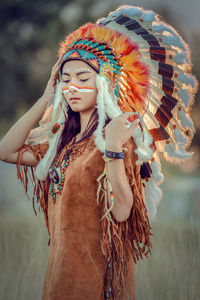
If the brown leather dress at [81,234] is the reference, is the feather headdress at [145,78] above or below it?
above

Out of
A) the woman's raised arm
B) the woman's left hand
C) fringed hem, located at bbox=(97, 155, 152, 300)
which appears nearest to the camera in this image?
the woman's left hand

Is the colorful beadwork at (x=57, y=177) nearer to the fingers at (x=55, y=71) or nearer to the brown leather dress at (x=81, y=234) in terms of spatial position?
the brown leather dress at (x=81, y=234)

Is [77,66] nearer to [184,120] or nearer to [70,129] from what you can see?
[70,129]

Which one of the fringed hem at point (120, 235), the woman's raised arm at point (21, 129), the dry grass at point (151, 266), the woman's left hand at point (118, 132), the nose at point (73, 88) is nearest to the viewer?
the woman's left hand at point (118, 132)

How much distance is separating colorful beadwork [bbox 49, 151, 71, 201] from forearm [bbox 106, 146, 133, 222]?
26 cm

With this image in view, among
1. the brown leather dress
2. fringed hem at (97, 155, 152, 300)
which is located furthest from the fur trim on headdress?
fringed hem at (97, 155, 152, 300)

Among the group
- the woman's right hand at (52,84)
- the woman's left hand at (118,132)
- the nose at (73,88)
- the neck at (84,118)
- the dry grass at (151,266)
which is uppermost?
the woman's right hand at (52,84)

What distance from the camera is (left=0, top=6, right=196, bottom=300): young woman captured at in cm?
181

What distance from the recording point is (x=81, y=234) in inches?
71.9

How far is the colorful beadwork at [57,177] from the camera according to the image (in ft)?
6.22

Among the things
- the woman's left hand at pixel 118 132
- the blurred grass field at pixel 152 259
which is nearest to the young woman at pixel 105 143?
the woman's left hand at pixel 118 132

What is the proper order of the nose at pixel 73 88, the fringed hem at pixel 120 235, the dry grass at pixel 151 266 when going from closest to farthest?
1. the fringed hem at pixel 120 235
2. the nose at pixel 73 88
3. the dry grass at pixel 151 266

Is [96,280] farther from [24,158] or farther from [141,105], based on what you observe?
[141,105]

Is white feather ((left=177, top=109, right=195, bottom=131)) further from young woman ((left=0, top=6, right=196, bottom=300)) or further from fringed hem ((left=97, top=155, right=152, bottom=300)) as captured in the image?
fringed hem ((left=97, top=155, right=152, bottom=300))
